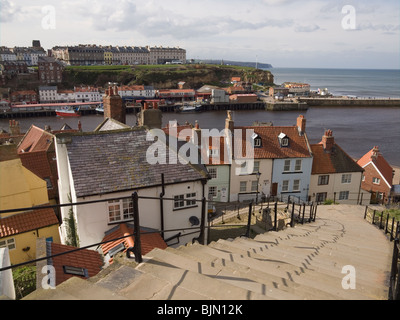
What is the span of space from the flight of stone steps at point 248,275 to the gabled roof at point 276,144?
18154mm

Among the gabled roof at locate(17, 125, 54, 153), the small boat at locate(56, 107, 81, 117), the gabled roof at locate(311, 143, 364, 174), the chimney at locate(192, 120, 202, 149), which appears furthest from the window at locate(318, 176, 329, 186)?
the small boat at locate(56, 107, 81, 117)

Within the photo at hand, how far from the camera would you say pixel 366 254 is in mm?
8031

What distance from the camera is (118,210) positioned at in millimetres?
12422

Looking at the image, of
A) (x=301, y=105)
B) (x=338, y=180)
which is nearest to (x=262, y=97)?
(x=301, y=105)

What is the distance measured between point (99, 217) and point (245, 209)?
1426cm

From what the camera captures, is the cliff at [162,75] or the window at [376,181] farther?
the cliff at [162,75]

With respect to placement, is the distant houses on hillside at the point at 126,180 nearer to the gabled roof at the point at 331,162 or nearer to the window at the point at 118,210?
the window at the point at 118,210

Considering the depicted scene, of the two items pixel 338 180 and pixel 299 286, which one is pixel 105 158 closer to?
pixel 299 286

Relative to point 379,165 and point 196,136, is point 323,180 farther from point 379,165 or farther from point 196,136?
point 196,136

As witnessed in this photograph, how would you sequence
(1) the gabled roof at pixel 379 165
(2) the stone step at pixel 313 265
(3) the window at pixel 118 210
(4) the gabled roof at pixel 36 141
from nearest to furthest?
(2) the stone step at pixel 313 265
(3) the window at pixel 118 210
(4) the gabled roof at pixel 36 141
(1) the gabled roof at pixel 379 165

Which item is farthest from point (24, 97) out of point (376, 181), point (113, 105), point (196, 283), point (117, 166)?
point (196, 283)

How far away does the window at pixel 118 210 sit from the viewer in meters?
12.3

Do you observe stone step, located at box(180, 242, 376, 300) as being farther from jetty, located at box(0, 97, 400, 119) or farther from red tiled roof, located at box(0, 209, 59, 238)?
jetty, located at box(0, 97, 400, 119)

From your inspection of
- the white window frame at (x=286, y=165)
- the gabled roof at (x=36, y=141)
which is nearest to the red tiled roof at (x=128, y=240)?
the gabled roof at (x=36, y=141)
